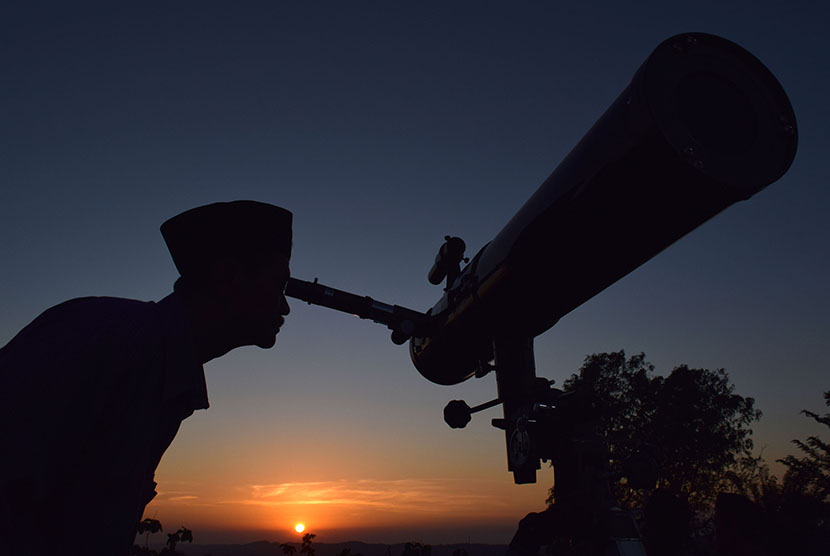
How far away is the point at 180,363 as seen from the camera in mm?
1562

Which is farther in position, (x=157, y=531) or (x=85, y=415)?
(x=157, y=531)

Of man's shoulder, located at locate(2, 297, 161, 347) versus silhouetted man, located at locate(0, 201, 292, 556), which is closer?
silhouetted man, located at locate(0, 201, 292, 556)

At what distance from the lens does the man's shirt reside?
119cm

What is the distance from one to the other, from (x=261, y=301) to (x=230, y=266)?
174 millimetres

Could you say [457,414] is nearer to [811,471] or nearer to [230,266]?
[230,266]

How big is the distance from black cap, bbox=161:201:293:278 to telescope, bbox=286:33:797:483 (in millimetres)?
1437

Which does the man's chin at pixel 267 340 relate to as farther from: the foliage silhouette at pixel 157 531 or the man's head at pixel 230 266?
the foliage silhouette at pixel 157 531

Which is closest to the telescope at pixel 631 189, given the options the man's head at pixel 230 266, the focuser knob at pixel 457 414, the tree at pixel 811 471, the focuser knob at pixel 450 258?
the focuser knob at pixel 457 414

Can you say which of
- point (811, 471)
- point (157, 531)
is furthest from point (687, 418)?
point (157, 531)

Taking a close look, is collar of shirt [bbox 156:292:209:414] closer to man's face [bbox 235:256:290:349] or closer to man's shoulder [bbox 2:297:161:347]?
man's shoulder [bbox 2:297:161:347]

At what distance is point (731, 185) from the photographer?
2.11 metres

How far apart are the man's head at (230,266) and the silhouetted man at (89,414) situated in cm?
23

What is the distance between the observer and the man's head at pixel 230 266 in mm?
2025

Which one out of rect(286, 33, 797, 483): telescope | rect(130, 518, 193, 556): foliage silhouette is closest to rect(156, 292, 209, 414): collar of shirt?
rect(286, 33, 797, 483): telescope
